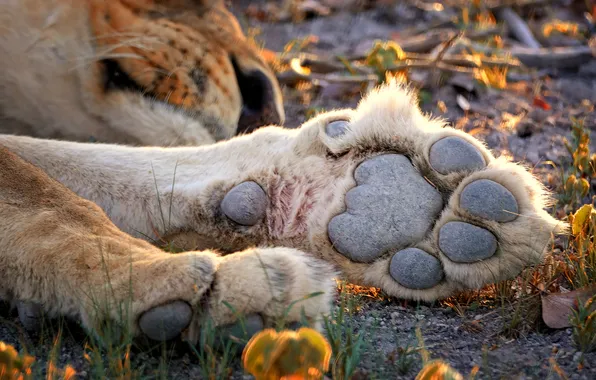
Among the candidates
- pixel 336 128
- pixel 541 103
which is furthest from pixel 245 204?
pixel 541 103

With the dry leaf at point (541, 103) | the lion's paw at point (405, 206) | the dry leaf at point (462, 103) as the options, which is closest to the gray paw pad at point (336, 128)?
the lion's paw at point (405, 206)

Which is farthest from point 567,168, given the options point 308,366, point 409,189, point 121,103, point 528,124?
point 308,366

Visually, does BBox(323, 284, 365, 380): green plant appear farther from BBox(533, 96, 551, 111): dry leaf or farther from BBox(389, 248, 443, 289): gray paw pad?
BBox(533, 96, 551, 111): dry leaf

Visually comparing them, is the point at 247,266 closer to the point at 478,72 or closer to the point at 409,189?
the point at 409,189

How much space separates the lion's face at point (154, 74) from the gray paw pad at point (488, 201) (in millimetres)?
915

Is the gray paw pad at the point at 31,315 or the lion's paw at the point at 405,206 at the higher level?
the lion's paw at the point at 405,206

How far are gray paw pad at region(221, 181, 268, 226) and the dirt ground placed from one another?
31cm

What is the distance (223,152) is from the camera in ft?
6.46

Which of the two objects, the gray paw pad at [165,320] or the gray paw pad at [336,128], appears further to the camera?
the gray paw pad at [336,128]

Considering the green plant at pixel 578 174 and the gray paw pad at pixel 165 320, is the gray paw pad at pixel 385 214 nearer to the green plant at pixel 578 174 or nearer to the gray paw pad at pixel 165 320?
the gray paw pad at pixel 165 320

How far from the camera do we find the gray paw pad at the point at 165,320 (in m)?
1.32

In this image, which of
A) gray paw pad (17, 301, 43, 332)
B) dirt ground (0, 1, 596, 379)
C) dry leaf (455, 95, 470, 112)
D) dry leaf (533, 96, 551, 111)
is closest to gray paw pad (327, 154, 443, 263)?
dirt ground (0, 1, 596, 379)

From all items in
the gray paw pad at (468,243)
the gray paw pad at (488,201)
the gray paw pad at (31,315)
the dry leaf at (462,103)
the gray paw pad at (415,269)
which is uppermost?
the gray paw pad at (488,201)

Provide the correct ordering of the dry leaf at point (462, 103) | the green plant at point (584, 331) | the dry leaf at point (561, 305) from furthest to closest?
the dry leaf at point (462, 103), the dry leaf at point (561, 305), the green plant at point (584, 331)
